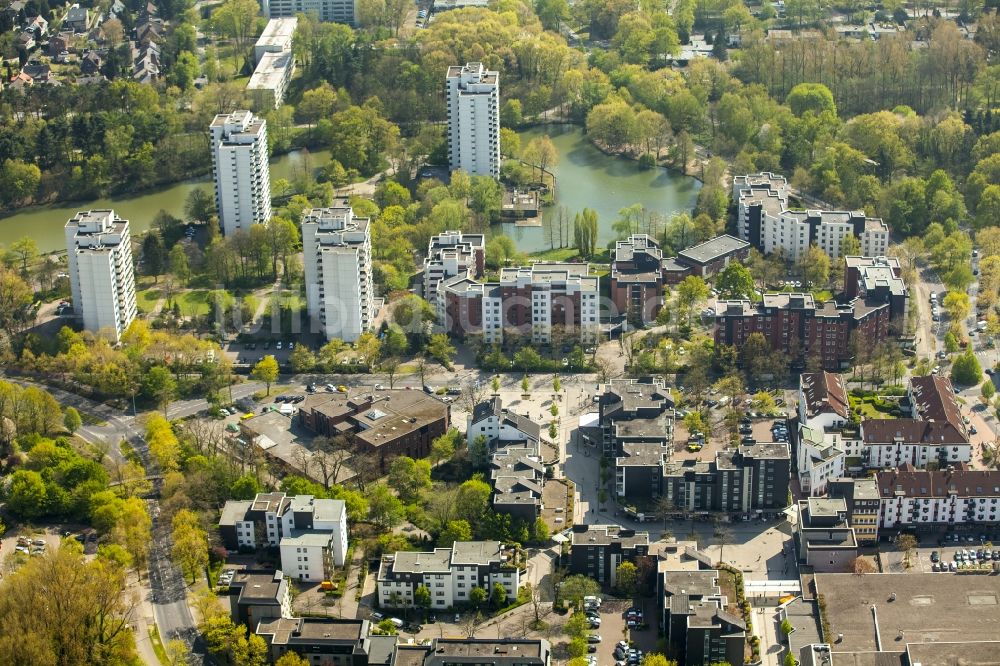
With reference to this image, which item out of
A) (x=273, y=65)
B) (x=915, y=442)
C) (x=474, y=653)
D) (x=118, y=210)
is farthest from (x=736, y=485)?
(x=273, y=65)

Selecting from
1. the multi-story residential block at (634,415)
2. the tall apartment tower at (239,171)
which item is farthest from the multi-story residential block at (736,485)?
the tall apartment tower at (239,171)

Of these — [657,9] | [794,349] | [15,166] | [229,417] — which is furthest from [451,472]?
[657,9]

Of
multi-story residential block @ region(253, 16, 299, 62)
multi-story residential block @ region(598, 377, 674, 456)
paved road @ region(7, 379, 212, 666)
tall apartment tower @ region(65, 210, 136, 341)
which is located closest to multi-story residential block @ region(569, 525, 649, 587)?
multi-story residential block @ region(598, 377, 674, 456)

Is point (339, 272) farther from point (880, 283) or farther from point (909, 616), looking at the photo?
point (909, 616)

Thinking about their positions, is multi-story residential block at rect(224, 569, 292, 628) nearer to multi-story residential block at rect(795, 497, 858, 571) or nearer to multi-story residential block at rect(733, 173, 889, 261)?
multi-story residential block at rect(795, 497, 858, 571)

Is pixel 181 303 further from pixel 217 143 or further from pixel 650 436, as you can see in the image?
pixel 650 436

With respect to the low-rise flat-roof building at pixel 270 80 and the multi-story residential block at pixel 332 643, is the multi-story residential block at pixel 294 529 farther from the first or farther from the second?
the low-rise flat-roof building at pixel 270 80
